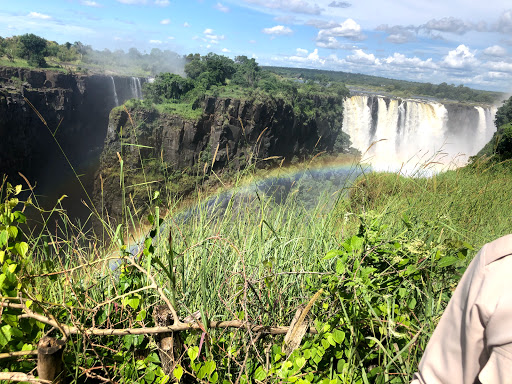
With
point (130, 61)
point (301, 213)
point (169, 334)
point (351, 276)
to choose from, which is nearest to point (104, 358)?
point (169, 334)

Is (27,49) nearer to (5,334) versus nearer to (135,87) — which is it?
(135,87)

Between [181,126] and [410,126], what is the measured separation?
22190 mm

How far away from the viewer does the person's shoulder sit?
0.66m

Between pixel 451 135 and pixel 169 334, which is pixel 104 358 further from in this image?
pixel 451 135

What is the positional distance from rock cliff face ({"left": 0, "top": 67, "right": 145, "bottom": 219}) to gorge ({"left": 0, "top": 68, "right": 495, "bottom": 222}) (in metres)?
0.10

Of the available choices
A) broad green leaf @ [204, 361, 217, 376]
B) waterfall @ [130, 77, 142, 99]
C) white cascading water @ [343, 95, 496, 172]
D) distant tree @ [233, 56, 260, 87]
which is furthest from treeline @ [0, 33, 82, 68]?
broad green leaf @ [204, 361, 217, 376]

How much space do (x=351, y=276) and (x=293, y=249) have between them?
21.7 inches

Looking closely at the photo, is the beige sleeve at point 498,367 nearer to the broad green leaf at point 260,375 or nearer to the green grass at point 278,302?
the green grass at point 278,302

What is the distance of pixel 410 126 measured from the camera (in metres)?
33.7

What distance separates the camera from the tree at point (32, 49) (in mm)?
41500

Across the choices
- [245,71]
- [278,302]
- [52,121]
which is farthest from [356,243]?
[245,71]

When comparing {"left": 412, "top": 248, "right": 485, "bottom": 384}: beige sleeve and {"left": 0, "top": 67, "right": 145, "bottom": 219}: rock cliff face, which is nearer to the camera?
{"left": 412, "top": 248, "right": 485, "bottom": 384}: beige sleeve

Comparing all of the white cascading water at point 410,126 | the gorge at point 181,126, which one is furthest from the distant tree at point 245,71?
the white cascading water at point 410,126

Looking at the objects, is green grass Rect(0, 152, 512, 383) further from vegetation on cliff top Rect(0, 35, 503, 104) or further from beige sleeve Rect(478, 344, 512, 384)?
vegetation on cliff top Rect(0, 35, 503, 104)
